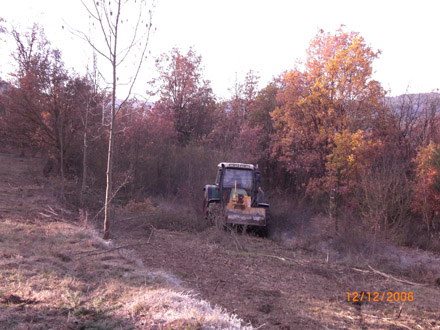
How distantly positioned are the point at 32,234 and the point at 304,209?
11420mm

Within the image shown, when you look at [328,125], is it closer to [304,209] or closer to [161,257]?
[304,209]

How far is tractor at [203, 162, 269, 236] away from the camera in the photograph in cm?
1087

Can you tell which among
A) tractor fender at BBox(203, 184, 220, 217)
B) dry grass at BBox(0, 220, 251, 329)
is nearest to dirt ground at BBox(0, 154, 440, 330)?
dry grass at BBox(0, 220, 251, 329)

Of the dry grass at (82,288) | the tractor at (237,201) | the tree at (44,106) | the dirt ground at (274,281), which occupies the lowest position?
the dirt ground at (274,281)

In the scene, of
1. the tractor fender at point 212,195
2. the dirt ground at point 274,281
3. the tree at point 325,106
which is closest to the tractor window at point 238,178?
the tractor fender at point 212,195

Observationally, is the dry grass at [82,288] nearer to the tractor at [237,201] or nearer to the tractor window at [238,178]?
the tractor at [237,201]

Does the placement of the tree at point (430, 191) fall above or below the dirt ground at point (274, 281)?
above

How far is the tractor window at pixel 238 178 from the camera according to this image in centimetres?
1231

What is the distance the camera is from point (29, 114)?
55.2ft

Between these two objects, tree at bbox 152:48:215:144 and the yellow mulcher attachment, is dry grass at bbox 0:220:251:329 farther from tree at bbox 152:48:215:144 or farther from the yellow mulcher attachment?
tree at bbox 152:48:215:144
